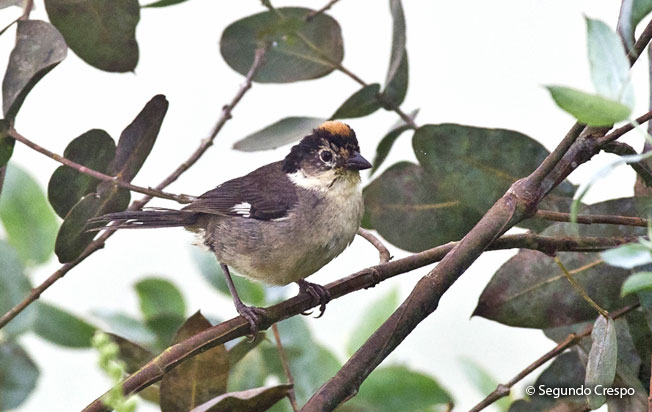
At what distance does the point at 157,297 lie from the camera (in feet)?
7.13

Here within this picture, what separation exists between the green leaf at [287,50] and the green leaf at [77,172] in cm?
44

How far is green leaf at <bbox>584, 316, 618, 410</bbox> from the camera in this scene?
131 cm

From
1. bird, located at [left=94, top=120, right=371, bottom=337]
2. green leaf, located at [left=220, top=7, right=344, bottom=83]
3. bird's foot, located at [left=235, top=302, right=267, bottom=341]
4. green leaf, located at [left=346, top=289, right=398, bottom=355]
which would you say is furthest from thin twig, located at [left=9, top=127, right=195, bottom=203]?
green leaf, located at [left=346, top=289, right=398, bottom=355]

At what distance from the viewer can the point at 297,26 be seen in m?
1.59

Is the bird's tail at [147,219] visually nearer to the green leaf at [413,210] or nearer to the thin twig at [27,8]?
the thin twig at [27,8]

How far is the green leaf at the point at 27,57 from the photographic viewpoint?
5.20 ft

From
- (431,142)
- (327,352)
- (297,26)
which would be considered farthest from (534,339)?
(297,26)

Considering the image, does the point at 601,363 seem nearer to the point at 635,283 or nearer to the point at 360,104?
the point at 635,283

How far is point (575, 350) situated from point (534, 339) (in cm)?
220

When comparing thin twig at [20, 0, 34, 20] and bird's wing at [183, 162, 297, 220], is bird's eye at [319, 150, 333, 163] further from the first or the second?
thin twig at [20, 0, 34, 20]

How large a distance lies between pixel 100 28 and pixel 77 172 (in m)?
0.32

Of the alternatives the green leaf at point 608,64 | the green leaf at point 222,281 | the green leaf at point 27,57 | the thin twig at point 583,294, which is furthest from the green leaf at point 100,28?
the green leaf at point 608,64

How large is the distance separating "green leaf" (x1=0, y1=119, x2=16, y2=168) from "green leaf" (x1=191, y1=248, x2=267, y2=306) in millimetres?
795

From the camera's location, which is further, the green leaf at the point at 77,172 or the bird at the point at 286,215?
the bird at the point at 286,215
